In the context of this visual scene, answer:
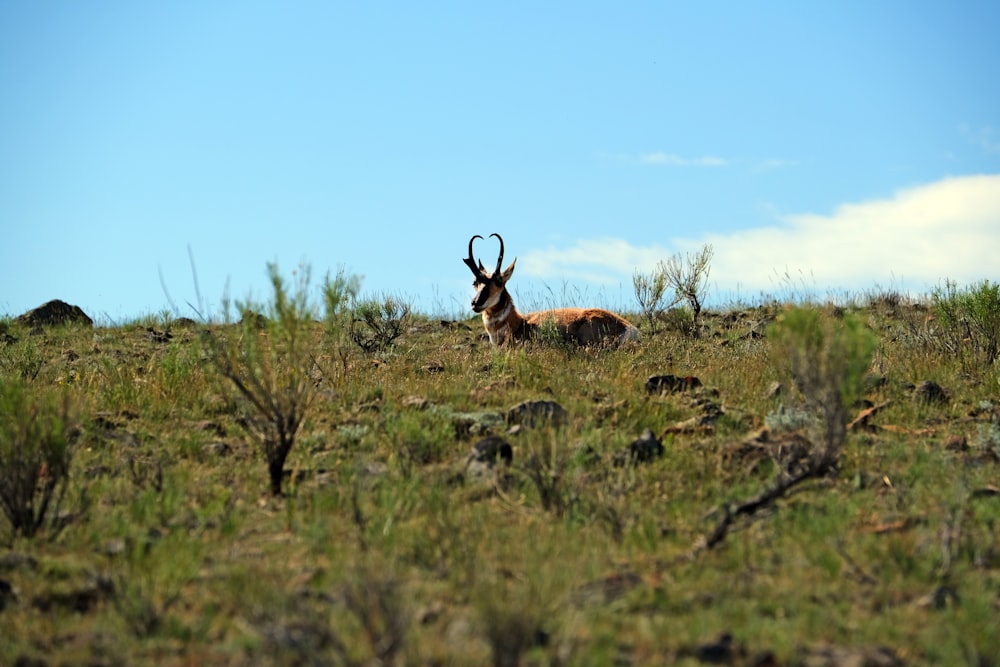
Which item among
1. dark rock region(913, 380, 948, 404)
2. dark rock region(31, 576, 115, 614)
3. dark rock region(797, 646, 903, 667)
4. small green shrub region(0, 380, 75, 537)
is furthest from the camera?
dark rock region(913, 380, 948, 404)

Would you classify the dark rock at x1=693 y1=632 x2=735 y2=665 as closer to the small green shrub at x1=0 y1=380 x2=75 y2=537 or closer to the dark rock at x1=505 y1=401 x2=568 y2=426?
the dark rock at x1=505 y1=401 x2=568 y2=426

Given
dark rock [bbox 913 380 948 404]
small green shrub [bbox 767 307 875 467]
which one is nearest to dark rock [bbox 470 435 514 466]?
small green shrub [bbox 767 307 875 467]

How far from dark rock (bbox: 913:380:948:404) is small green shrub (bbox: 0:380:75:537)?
6.76 meters

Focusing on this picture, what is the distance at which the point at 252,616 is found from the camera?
4.23m

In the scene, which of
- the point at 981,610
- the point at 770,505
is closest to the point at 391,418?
the point at 770,505

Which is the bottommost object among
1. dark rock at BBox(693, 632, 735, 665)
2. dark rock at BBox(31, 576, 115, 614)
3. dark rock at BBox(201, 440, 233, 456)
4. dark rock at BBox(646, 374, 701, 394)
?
dark rock at BBox(693, 632, 735, 665)

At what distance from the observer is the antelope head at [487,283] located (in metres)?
12.6

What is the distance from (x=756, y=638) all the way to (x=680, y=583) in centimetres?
68

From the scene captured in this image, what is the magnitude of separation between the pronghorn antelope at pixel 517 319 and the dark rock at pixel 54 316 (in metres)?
7.34

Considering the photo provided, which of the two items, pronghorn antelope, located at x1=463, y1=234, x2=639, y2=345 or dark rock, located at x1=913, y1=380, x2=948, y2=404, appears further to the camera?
pronghorn antelope, located at x1=463, y1=234, x2=639, y2=345

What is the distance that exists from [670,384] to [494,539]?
414 centimetres

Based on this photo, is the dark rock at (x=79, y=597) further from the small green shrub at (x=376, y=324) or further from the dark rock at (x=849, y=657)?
the small green shrub at (x=376, y=324)

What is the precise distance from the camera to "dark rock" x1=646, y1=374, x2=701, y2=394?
9.12m

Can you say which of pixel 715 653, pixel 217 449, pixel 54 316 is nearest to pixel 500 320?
pixel 217 449
